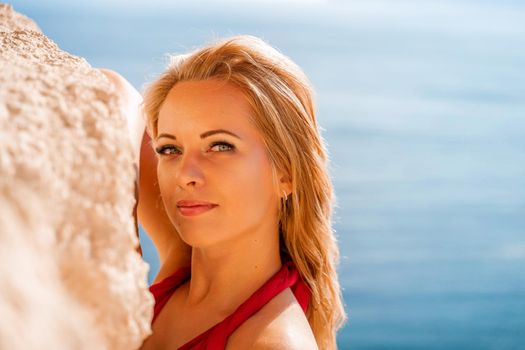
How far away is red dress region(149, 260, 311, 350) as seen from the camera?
1.57 meters

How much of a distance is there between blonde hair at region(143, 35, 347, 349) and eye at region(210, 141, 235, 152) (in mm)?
85

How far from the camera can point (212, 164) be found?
5.19 feet

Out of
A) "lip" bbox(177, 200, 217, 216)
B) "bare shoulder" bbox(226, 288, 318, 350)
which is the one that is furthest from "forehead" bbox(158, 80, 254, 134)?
"bare shoulder" bbox(226, 288, 318, 350)

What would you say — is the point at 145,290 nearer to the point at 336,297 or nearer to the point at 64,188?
the point at 64,188

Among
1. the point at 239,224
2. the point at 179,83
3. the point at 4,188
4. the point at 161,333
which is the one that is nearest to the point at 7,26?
the point at 179,83

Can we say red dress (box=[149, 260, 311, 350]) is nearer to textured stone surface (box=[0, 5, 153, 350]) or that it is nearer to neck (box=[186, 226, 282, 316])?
neck (box=[186, 226, 282, 316])

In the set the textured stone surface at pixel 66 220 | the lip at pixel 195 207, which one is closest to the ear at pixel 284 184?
the lip at pixel 195 207

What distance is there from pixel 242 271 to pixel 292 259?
17 cm

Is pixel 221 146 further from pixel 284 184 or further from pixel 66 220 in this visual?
pixel 66 220

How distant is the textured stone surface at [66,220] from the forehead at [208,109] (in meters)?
0.73

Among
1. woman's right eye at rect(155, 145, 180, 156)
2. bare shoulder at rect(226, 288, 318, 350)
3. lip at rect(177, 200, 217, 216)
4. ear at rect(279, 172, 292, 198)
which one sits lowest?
bare shoulder at rect(226, 288, 318, 350)

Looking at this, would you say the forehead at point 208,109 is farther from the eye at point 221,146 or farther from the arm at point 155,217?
the arm at point 155,217

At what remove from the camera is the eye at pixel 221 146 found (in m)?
1.60

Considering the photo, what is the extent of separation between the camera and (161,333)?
172 cm
